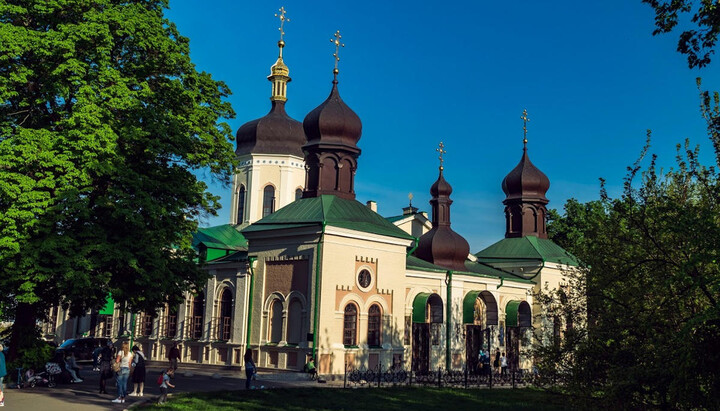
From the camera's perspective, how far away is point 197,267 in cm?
2039

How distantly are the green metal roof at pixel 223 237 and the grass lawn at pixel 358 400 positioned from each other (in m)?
14.5

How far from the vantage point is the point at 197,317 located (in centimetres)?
2881

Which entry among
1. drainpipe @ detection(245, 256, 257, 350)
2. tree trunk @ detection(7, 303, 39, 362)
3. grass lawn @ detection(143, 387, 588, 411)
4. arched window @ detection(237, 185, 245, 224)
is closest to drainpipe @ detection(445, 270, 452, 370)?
grass lawn @ detection(143, 387, 588, 411)

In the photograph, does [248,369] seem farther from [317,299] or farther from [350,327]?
[350,327]

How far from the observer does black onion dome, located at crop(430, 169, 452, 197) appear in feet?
107

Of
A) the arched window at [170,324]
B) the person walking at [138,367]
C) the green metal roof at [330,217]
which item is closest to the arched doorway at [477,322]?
the green metal roof at [330,217]

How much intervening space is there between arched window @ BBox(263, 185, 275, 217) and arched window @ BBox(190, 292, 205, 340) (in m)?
8.48

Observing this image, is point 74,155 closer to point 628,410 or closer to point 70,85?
point 70,85

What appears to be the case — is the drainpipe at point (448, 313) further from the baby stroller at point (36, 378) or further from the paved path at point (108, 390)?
the baby stroller at point (36, 378)

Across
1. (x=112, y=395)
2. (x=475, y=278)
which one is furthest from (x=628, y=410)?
(x=475, y=278)

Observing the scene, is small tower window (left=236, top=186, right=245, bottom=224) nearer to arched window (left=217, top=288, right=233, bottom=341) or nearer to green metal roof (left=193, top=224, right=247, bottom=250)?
green metal roof (left=193, top=224, right=247, bottom=250)

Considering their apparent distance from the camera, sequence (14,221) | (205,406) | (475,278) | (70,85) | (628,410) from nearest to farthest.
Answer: (628,410)
(205,406)
(14,221)
(70,85)
(475,278)

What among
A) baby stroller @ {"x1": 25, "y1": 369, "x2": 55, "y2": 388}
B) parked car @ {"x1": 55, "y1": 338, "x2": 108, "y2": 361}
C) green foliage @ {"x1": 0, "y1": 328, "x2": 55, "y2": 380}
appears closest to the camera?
baby stroller @ {"x1": 25, "y1": 369, "x2": 55, "y2": 388}

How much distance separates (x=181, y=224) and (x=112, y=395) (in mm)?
5095
